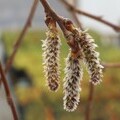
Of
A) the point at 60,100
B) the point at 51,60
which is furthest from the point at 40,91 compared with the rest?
the point at 51,60

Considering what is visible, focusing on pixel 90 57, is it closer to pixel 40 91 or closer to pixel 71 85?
pixel 71 85

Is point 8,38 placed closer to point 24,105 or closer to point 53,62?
point 24,105

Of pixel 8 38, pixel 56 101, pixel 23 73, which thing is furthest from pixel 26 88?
pixel 8 38

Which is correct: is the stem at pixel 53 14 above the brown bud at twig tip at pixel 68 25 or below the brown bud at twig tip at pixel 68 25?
above

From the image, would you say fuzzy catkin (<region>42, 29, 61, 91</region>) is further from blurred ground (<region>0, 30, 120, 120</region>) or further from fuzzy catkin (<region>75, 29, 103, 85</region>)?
blurred ground (<region>0, 30, 120, 120</region>)

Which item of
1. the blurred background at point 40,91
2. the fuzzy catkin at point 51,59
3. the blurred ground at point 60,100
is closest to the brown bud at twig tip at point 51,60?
the fuzzy catkin at point 51,59

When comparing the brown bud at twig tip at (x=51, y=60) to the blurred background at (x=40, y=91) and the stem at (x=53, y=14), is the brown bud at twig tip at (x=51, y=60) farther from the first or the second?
the blurred background at (x=40, y=91)

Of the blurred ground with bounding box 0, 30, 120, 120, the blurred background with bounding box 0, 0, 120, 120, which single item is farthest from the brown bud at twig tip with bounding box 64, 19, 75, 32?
the blurred ground with bounding box 0, 30, 120, 120
